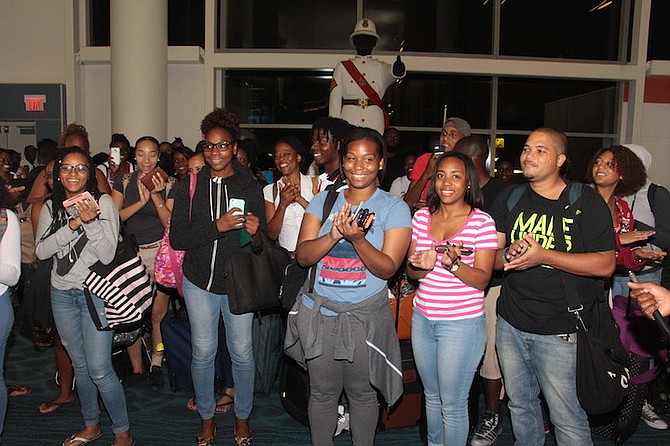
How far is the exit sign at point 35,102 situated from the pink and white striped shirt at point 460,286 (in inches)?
428

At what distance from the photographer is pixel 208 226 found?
10.5ft

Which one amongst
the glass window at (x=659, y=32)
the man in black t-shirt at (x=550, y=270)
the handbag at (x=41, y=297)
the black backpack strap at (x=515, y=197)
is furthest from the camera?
the glass window at (x=659, y=32)

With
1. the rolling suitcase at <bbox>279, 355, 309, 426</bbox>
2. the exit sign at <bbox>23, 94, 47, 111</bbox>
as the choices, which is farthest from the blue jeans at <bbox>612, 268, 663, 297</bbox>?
the exit sign at <bbox>23, 94, 47, 111</bbox>

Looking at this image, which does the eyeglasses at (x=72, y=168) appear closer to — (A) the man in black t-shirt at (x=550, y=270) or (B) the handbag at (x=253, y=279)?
(B) the handbag at (x=253, y=279)

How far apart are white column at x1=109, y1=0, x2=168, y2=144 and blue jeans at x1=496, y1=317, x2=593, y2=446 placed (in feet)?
27.4

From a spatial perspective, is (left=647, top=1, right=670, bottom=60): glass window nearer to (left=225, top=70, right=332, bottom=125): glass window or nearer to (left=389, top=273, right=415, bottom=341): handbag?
(left=225, top=70, right=332, bottom=125): glass window

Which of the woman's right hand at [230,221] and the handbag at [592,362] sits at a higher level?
the woman's right hand at [230,221]

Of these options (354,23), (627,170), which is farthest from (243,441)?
(354,23)

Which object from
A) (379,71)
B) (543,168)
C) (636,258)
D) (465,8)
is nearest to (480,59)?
(465,8)

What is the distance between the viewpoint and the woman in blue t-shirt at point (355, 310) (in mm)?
2680

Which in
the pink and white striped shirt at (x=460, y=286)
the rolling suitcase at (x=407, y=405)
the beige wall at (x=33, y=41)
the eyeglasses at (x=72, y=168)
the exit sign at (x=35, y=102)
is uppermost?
the beige wall at (x=33, y=41)

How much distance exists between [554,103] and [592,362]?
10625mm

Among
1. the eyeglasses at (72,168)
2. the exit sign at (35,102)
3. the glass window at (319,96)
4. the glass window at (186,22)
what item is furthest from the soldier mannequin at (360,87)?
the exit sign at (35,102)

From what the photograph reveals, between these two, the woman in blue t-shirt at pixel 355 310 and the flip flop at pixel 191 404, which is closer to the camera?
the woman in blue t-shirt at pixel 355 310
